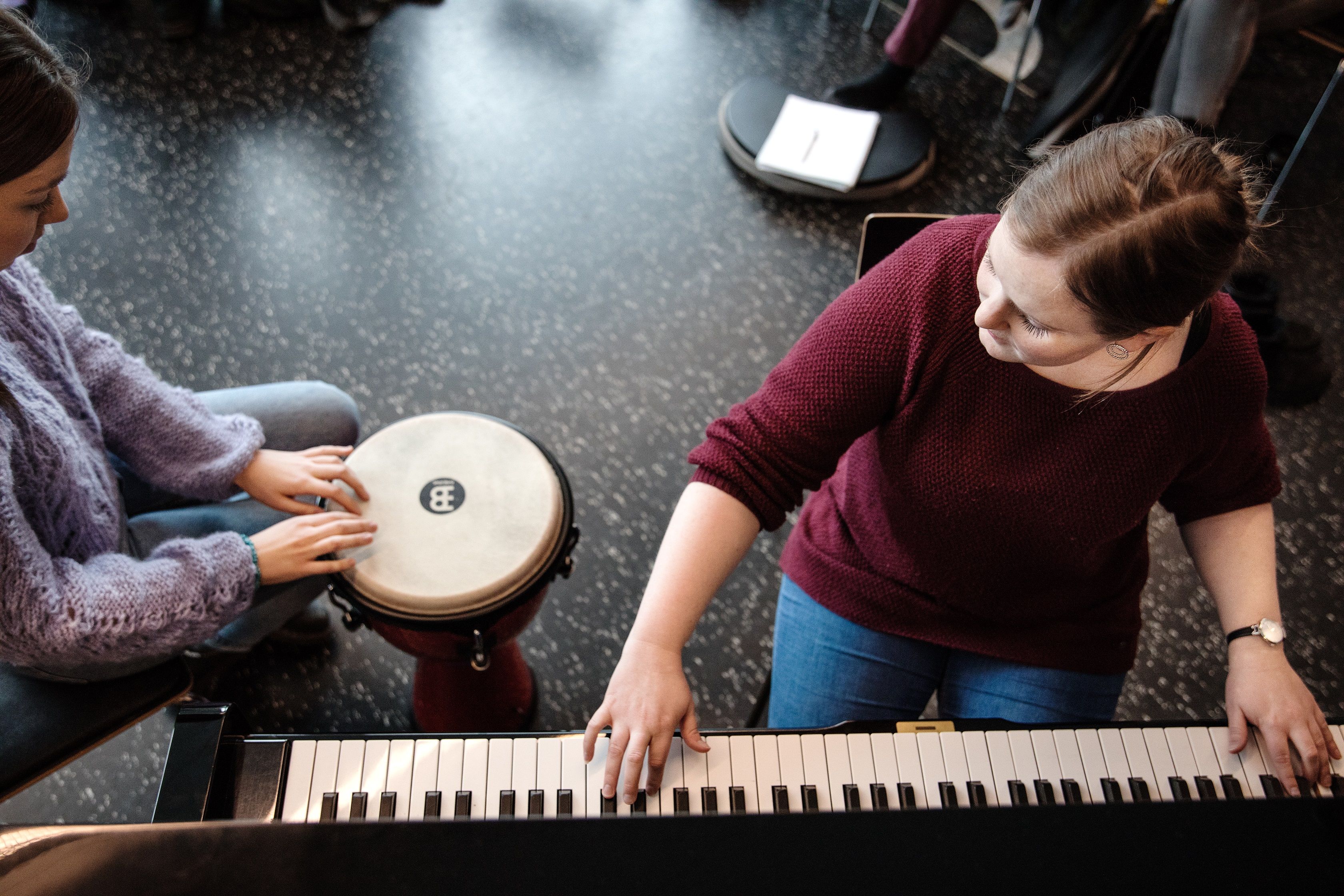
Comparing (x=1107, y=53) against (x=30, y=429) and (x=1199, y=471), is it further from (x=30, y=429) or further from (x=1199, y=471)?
(x=30, y=429)

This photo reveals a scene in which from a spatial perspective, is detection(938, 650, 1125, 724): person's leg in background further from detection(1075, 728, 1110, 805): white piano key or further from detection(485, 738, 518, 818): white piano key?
detection(485, 738, 518, 818): white piano key

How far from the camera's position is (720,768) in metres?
0.98

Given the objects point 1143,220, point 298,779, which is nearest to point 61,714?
point 298,779

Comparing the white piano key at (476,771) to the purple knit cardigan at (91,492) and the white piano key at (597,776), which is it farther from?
the purple knit cardigan at (91,492)

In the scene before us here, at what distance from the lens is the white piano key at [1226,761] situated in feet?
3.40

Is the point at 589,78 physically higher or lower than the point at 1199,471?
lower

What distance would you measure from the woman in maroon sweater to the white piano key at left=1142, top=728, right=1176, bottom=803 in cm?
8

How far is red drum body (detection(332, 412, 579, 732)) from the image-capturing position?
1.31m

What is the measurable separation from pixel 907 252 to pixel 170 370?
188 centimetres

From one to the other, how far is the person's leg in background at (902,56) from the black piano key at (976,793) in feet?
8.10

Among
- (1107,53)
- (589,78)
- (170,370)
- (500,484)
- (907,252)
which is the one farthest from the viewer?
(589,78)

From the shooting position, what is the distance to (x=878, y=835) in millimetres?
826

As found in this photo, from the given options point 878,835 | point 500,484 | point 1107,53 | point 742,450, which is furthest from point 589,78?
point 878,835

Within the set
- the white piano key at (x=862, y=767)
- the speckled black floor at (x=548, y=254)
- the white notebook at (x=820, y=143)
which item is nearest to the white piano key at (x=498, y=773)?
the white piano key at (x=862, y=767)
